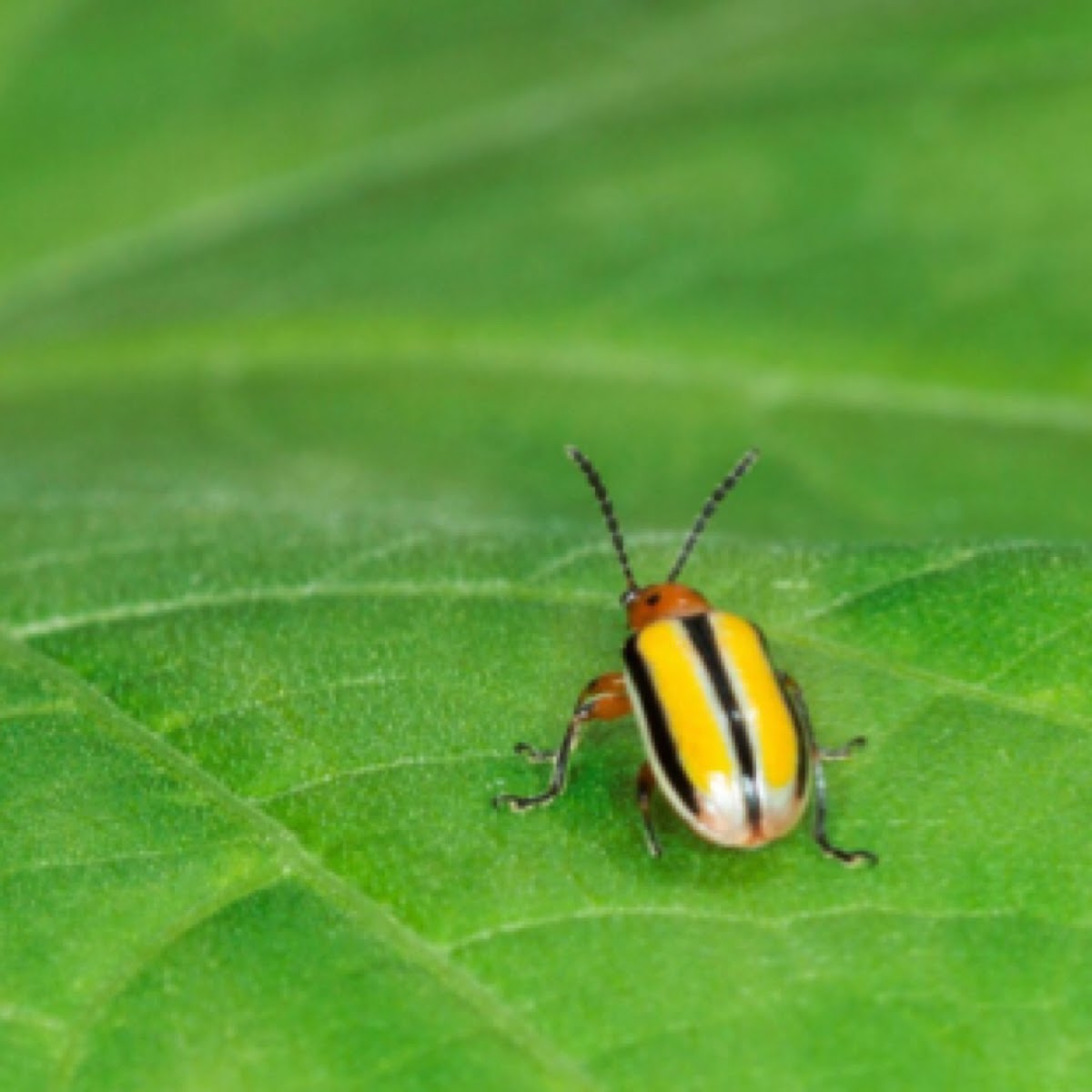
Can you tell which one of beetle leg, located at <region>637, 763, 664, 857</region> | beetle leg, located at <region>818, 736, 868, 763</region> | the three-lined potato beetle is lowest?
beetle leg, located at <region>818, 736, 868, 763</region>

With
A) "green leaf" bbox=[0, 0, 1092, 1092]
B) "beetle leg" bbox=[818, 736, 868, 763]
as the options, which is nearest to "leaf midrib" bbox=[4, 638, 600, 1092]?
"green leaf" bbox=[0, 0, 1092, 1092]

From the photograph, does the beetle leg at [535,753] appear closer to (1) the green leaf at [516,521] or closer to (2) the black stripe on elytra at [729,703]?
(1) the green leaf at [516,521]

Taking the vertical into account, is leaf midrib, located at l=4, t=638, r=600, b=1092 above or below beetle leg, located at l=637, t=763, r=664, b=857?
above

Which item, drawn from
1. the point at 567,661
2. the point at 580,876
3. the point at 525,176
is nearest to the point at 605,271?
the point at 525,176

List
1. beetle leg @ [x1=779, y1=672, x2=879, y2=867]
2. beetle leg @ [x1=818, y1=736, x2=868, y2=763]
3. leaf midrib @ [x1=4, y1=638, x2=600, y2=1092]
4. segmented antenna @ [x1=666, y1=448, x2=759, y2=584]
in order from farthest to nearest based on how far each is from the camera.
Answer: segmented antenna @ [x1=666, y1=448, x2=759, y2=584], beetle leg @ [x1=818, y1=736, x2=868, y2=763], beetle leg @ [x1=779, y1=672, x2=879, y2=867], leaf midrib @ [x1=4, y1=638, x2=600, y2=1092]

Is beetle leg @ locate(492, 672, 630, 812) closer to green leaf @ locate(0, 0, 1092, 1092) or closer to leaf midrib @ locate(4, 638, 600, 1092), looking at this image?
green leaf @ locate(0, 0, 1092, 1092)

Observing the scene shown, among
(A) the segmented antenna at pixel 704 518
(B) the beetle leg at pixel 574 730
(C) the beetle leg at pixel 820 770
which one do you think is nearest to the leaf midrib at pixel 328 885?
(B) the beetle leg at pixel 574 730

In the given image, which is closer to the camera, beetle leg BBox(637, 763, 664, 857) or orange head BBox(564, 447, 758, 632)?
beetle leg BBox(637, 763, 664, 857)
